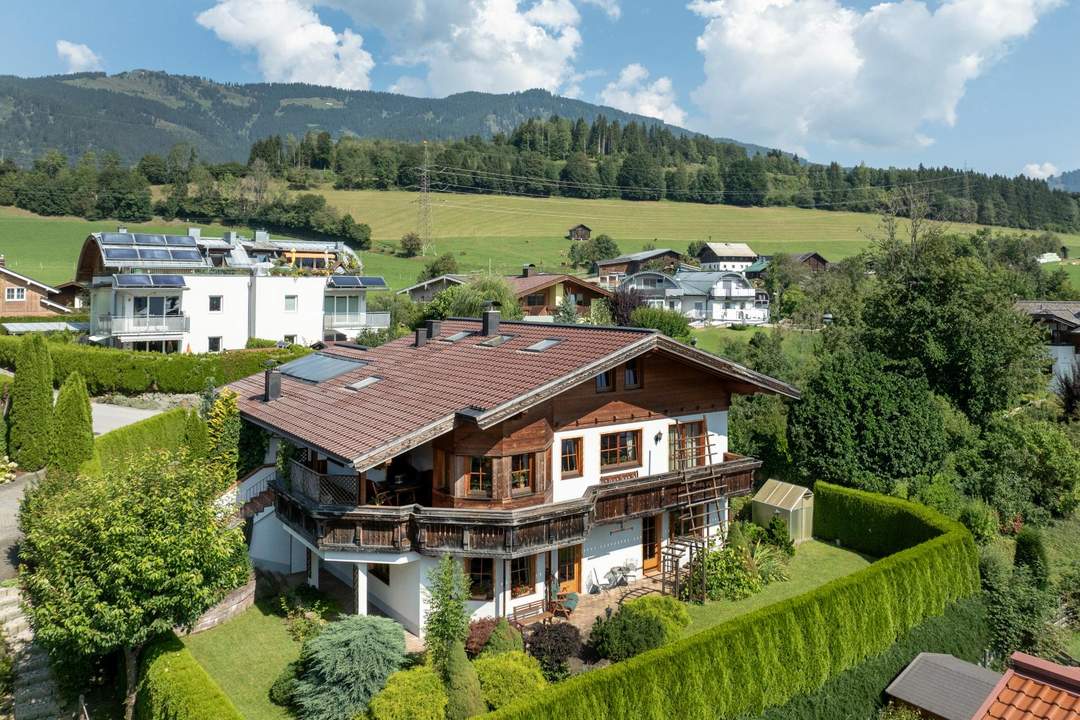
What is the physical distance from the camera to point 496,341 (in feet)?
77.0

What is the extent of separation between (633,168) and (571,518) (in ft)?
503

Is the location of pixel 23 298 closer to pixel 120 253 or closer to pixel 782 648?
pixel 120 253

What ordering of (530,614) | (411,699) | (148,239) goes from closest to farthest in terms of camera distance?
(411,699)
(530,614)
(148,239)

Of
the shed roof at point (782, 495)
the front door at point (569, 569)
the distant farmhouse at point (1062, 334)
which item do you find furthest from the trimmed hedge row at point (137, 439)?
the distant farmhouse at point (1062, 334)

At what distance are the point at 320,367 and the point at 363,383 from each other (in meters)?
4.12

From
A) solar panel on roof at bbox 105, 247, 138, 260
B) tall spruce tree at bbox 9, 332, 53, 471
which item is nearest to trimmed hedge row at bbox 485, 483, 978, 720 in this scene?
tall spruce tree at bbox 9, 332, 53, 471

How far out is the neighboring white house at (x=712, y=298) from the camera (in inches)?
2965

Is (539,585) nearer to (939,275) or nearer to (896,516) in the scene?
(896,516)

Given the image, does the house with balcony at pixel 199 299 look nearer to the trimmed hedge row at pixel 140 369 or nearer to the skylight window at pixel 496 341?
the trimmed hedge row at pixel 140 369

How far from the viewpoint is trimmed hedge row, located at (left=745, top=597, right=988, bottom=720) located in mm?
17047

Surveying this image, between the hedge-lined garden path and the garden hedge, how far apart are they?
2.49m

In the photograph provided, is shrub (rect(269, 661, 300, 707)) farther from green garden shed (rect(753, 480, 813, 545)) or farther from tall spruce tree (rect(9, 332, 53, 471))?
green garden shed (rect(753, 480, 813, 545))

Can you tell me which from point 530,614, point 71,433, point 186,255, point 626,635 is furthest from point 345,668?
point 186,255

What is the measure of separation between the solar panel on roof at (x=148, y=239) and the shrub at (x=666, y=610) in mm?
41811
